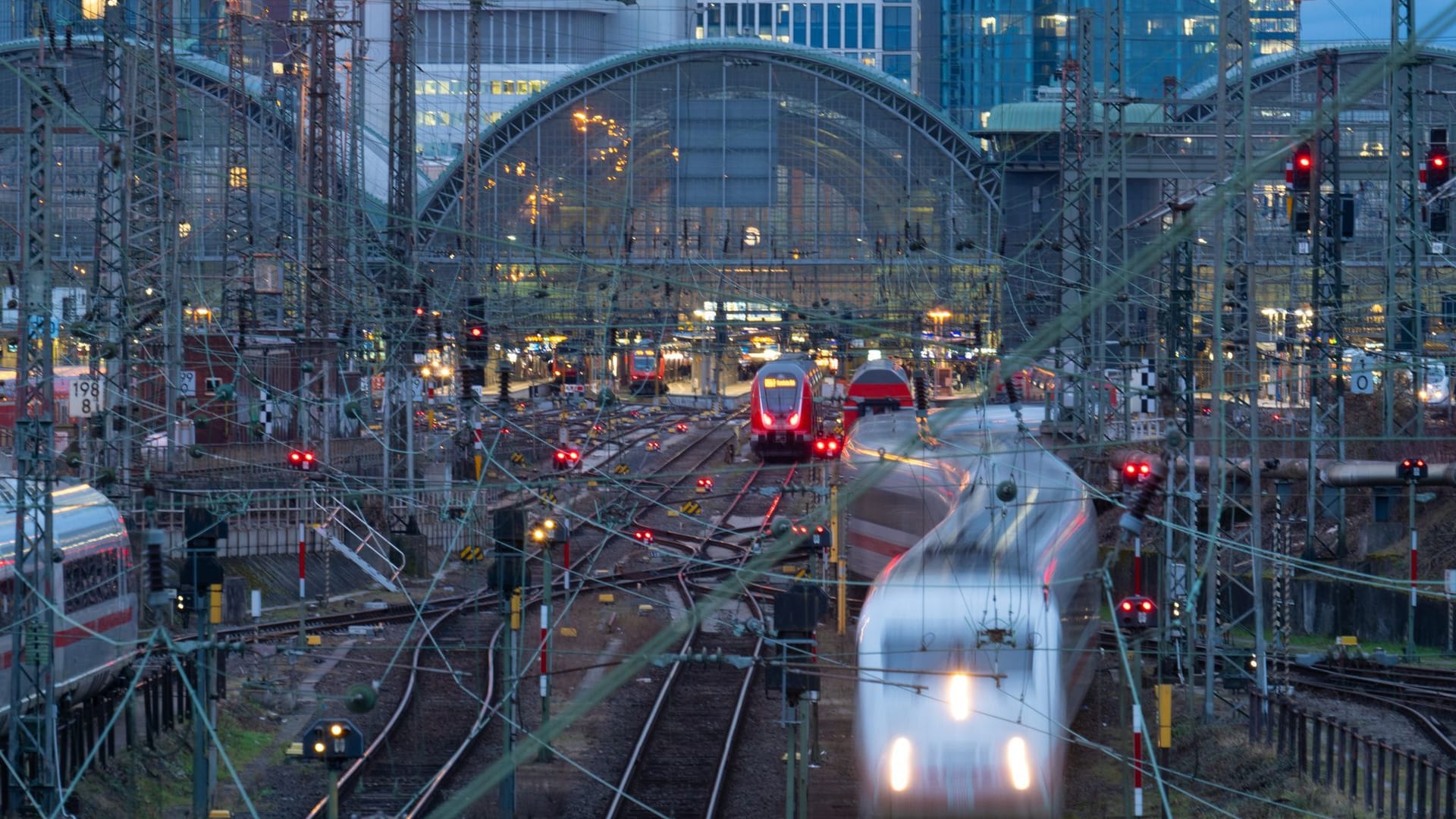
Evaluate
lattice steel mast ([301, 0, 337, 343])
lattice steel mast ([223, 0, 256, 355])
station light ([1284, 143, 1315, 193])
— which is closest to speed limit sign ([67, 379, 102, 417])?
lattice steel mast ([223, 0, 256, 355])

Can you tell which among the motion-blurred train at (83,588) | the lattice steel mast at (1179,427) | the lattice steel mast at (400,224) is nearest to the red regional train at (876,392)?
the lattice steel mast at (400,224)

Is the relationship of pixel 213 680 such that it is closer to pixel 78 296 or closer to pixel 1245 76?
pixel 1245 76

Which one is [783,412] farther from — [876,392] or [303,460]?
[303,460]

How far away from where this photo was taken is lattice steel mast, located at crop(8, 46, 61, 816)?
10.8 m

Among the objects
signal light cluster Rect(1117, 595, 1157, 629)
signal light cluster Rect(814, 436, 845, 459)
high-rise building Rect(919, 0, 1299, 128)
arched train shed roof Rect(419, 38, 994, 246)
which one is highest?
high-rise building Rect(919, 0, 1299, 128)

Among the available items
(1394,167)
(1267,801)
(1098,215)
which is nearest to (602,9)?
(1098,215)

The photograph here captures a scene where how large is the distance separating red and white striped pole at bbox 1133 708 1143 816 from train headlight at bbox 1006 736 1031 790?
2.21m

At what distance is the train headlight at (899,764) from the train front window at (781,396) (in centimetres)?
2513

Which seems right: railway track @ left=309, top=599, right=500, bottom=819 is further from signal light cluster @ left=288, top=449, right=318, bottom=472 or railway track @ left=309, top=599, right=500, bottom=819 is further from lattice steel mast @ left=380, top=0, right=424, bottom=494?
lattice steel mast @ left=380, top=0, right=424, bottom=494

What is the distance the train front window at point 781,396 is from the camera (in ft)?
115

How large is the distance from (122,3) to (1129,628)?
41.4 feet

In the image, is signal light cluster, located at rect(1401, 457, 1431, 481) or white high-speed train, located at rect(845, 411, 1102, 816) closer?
white high-speed train, located at rect(845, 411, 1102, 816)

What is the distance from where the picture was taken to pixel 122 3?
18.3 m

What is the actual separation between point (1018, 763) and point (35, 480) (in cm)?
620
